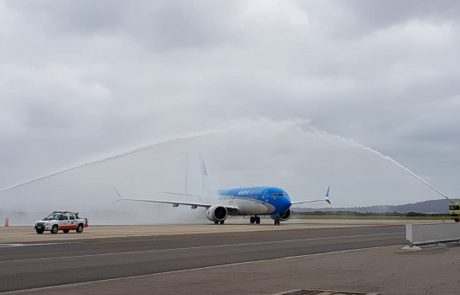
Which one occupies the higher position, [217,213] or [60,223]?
[217,213]

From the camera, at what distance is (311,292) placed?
43.7 feet

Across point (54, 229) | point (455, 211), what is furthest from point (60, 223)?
point (455, 211)

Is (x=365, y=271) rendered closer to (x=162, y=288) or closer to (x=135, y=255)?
(x=162, y=288)

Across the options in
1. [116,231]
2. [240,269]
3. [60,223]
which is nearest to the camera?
[240,269]

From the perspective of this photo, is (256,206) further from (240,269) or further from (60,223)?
(240,269)

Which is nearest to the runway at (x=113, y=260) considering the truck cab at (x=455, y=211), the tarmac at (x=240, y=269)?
the tarmac at (x=240, y=269)

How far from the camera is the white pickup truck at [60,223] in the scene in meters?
44.9

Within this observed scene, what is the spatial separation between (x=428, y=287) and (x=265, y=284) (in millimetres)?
3685

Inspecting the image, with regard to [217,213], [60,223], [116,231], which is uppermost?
[217,213]

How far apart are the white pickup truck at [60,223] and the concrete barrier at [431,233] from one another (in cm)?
2727

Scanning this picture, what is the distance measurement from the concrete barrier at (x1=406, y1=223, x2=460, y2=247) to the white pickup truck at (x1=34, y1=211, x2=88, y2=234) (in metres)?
27.3

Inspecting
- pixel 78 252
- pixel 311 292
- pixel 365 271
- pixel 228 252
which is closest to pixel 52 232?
pixel 78 252

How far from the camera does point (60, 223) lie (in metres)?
45.8

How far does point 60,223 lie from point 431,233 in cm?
2772
